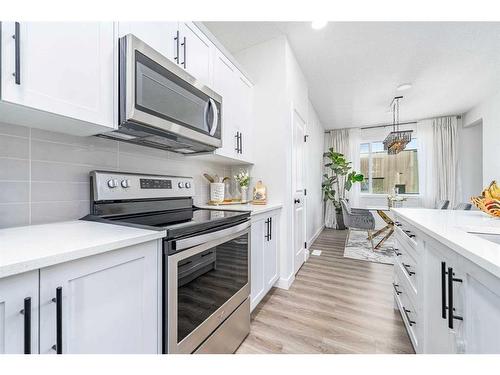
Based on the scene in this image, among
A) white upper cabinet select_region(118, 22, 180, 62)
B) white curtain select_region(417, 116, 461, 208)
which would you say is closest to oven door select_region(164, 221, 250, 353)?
white upper cabinet select_region(118, 22, 180, 62)

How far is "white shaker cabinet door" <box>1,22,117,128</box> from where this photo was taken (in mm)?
733

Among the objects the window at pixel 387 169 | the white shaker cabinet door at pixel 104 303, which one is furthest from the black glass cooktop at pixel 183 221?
the window at pixel 387 169

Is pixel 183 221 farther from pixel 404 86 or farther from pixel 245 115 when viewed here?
pixel 404 86

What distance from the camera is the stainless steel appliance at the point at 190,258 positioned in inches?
36.7

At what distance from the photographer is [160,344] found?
0.90 meters

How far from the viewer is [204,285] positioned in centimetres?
113

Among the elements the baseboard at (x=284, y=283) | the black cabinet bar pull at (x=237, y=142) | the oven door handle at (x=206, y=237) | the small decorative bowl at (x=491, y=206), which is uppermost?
the black cabinet bar pull at (x=237, y=142)

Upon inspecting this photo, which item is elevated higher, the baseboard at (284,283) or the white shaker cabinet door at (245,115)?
the white shaker cabinet door at (245,115)

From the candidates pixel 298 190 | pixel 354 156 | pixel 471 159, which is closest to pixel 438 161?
pixel 471 159

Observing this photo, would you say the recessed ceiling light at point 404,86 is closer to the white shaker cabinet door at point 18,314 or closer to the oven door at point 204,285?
the oven door at point 204,285

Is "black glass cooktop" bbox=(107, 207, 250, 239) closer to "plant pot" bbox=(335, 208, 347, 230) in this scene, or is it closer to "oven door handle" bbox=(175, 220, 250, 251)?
"oven door handle" bbox=(175, 220, 250, 251)

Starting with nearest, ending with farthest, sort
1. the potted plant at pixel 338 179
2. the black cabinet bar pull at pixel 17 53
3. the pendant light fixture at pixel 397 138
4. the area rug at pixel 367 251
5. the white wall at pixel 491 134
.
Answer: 1. the black cabinet bar pull at pixel 17 53
2. the area rug at pixel 367 251
3. the white wall at pixel 491 134
4. the pendant light fixture at pixel 397 138
5. the potted plant at pixel 338 179

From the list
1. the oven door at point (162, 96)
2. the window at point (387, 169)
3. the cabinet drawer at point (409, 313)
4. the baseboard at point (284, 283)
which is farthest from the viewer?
the window at point (387, 169)

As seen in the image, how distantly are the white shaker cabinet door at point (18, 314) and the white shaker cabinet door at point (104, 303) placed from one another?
18mm
